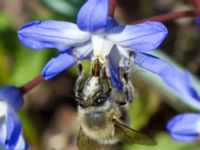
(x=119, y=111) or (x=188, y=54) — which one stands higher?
(x=119, y=111)

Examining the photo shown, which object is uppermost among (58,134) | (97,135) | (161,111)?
(97,135)

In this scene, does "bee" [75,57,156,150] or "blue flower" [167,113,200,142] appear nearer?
"bee" [75,57,156,150]

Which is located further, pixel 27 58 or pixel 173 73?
pixel 27 58

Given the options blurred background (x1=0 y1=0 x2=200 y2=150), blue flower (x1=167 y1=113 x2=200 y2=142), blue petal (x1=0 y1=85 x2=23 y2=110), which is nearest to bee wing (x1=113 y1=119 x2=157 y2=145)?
blue flower (x1=167 y1=113 x2=200 y2=142)

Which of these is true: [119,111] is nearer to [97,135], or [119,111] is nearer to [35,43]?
[97,135]

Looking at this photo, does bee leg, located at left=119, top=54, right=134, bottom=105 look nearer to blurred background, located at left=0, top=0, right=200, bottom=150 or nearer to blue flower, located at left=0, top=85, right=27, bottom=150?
blue flower, located at left=0, top=85, right=27, bottom=150

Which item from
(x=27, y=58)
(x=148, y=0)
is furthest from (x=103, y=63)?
(x=148, y=0)

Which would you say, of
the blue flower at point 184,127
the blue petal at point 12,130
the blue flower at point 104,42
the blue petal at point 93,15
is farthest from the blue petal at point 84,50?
the blue flower at point 184,127
